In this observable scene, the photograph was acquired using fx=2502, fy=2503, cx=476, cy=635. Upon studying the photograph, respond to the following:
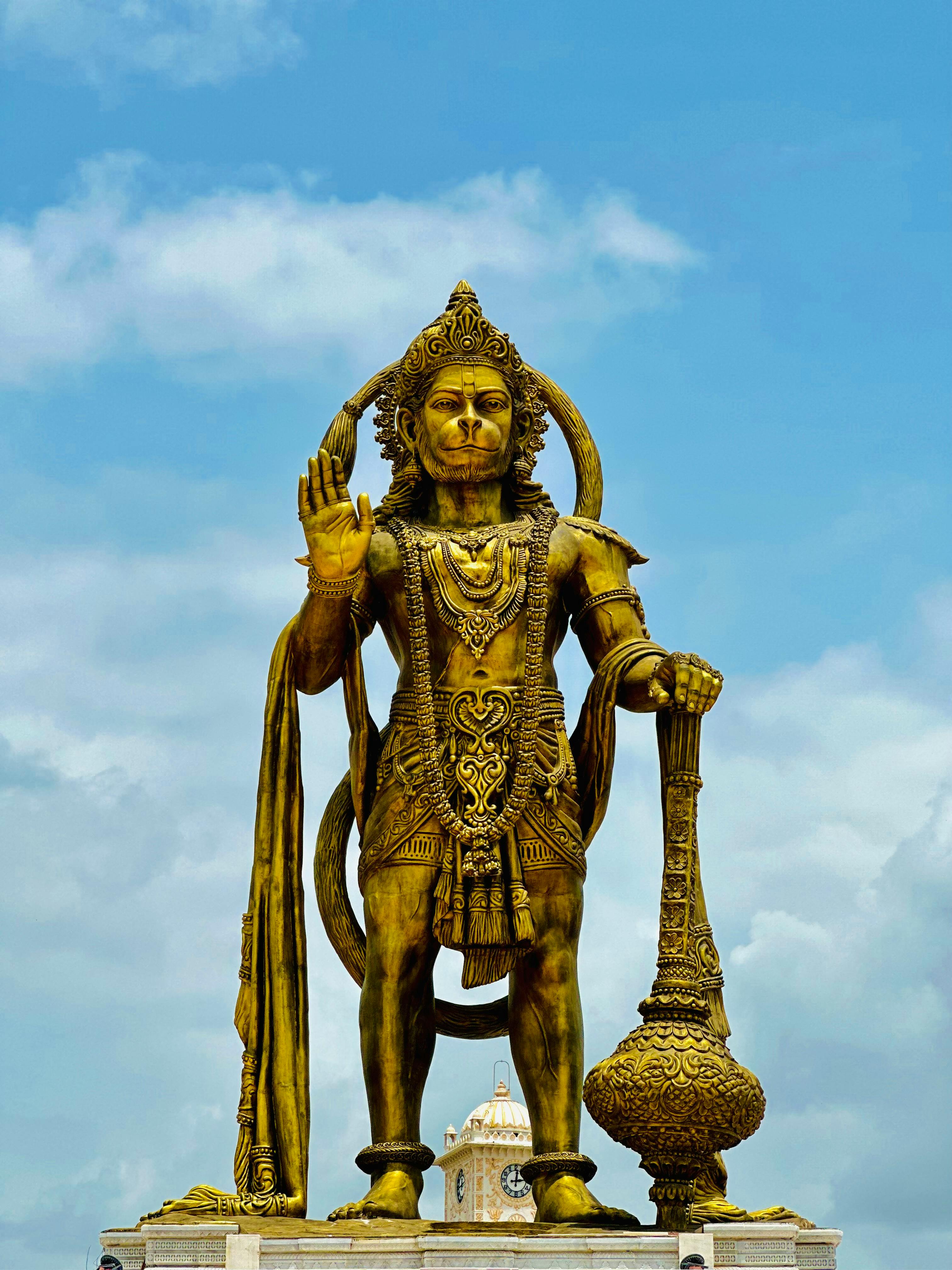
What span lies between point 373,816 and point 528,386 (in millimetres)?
2362

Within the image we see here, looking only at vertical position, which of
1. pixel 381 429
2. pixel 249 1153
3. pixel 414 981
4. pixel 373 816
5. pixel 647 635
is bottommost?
pixel 249 1153

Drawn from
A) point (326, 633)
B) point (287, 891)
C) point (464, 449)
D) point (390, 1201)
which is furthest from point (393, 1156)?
point (464, 449)

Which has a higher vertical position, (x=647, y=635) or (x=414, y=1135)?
(x=647, y=635)

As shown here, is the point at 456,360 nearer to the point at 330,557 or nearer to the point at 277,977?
the point at 330,557

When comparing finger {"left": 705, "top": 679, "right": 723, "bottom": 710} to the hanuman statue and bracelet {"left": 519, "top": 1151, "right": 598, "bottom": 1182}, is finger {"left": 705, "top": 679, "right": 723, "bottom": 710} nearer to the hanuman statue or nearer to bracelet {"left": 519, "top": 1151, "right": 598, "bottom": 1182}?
the hanuman statue

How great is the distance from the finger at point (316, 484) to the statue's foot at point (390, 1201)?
10.5 feet

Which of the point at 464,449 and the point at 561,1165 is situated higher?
the point at 464,449

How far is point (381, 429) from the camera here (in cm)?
1295

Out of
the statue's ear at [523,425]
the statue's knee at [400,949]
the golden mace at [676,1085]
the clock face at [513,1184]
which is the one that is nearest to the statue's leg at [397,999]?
the statue's knee at [400,949]

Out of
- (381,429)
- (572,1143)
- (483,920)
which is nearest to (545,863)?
(483,920)

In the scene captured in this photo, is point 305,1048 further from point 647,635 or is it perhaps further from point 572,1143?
point 647,635

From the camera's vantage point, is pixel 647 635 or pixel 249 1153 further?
pixel 647 635

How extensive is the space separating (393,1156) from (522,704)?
89.2 inches

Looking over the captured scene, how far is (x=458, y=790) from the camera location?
1223 centimetres
